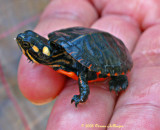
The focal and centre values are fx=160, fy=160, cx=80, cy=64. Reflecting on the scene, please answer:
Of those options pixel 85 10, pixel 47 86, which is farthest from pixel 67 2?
pixel 47 86

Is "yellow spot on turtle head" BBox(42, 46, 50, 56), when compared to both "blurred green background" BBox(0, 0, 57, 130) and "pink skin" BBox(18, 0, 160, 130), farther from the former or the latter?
"blurred green background" BBox(0, 0, 57, 130)

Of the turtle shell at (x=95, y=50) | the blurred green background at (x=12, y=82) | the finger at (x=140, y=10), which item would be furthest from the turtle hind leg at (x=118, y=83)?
the blurred green background at (x=12, y=82)

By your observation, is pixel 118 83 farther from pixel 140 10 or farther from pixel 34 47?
pixel 140 10

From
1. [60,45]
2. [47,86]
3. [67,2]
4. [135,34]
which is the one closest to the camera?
[60,45]

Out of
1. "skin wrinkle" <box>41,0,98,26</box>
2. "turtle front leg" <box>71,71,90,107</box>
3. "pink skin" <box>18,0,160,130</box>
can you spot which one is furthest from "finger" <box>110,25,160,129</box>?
"skin wrinkle" <box>41,0,98,26</box>

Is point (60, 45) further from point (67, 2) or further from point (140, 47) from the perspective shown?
point (67, 2)

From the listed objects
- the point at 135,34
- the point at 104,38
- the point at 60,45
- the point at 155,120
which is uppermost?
the point at 60,45
